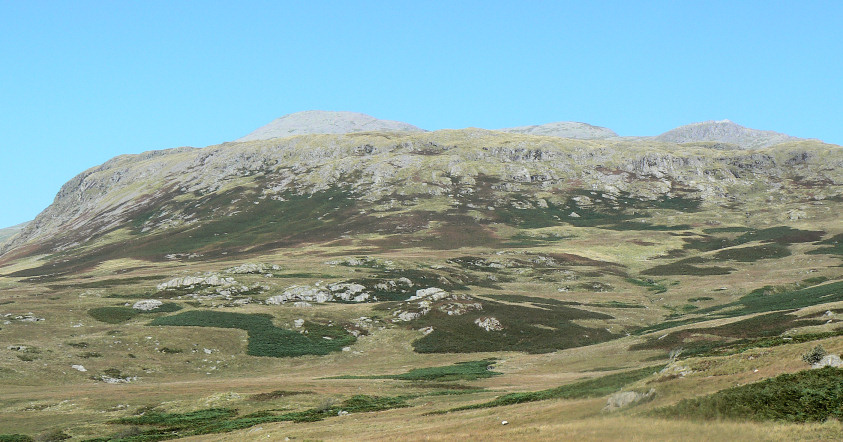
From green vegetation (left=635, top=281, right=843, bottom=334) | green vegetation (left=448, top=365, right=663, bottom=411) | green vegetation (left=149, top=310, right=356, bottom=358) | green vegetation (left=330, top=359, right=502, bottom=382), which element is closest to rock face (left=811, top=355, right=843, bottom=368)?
green vegetation (left=448, top=365, right=663, bottom=411)

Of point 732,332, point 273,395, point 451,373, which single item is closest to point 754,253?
point 732,332

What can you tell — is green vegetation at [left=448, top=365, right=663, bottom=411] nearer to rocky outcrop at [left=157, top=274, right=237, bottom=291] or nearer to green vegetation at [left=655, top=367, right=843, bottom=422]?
green vegetation at [left=655, top=367, right=843, bottom=422]

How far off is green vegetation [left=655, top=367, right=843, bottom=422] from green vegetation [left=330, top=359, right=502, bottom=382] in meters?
38.3

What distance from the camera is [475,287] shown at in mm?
131750

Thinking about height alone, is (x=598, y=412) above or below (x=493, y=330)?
above

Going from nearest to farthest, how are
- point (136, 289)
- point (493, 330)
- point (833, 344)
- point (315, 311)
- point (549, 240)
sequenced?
point (833, 344) < point (493, 330) < point (315, 311) < point (136, 289) < point (549, 240)

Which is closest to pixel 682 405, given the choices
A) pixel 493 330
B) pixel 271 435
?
pixel 271 435

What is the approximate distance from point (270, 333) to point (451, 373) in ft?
118

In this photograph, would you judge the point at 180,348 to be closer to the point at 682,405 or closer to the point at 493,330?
the point at 493,330

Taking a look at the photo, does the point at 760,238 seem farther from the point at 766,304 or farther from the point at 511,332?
the point at 511,332

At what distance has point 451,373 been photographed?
66.8 meters

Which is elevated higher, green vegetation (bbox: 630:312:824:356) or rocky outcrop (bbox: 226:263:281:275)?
rocky outcrop (bbox: 226:263:281:275)

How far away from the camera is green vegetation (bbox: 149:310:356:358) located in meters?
83.7

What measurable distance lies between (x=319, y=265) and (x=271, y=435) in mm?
112821
